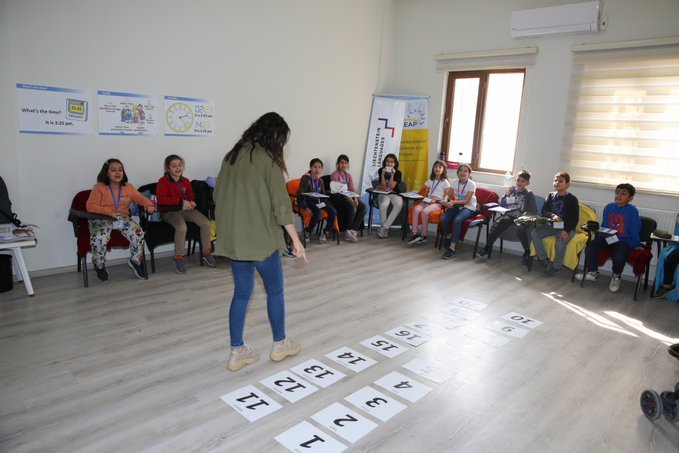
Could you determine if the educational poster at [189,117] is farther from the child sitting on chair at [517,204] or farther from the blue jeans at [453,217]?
the child sitting on chair at [517,204]

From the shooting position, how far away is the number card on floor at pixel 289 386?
9.12 ft

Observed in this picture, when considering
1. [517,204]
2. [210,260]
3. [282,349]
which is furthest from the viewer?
[517,204]

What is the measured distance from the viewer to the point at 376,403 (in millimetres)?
2746

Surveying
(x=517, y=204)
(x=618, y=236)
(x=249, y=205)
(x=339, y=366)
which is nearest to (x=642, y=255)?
(x=618, y=236)

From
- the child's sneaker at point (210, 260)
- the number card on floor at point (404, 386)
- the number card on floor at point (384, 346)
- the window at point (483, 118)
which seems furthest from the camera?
the window at point (483, 118)

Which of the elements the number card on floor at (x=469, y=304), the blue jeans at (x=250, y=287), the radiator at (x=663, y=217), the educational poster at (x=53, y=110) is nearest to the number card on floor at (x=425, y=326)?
the number card on floor at (x=469, y=304)

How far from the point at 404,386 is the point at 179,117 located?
404cm

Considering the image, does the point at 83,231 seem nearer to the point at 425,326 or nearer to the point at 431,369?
the point at 425,326

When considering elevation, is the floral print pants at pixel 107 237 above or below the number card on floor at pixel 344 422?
above

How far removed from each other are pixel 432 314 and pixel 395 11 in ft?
18.6

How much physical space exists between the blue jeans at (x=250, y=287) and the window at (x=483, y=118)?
4983 mm

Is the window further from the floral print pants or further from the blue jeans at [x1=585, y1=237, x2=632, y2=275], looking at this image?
the floral print pants

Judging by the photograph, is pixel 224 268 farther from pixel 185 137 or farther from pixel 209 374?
pixel 209 374

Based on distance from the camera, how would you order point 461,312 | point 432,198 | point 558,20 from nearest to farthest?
point 461,312 < point 558,20 < point 432,198
